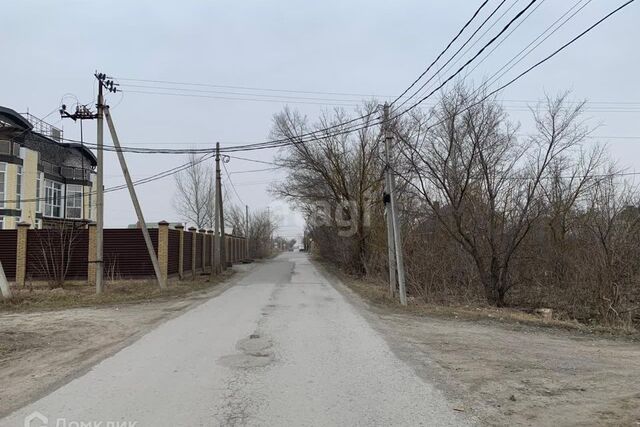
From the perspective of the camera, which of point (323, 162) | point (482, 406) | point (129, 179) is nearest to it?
point (482, 406)

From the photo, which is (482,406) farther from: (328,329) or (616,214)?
(616,214)

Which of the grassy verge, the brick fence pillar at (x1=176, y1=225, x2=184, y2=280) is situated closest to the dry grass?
the brick fence pillar at (x1=176, y1=225, x2=184, y2=280)

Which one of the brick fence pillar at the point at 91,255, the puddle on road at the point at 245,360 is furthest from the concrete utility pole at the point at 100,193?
the puddle on road at the point at 245,360

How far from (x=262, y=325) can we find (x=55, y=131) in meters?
42.6

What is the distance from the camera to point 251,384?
6.54 m

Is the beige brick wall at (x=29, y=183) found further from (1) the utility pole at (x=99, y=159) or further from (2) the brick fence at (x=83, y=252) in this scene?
(1) the utility pole at (x=99, y=159)

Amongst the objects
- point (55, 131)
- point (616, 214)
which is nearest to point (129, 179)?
point (616, 214)

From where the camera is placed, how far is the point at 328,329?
11180 millimetres

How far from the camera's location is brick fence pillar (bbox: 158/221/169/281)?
22666mm

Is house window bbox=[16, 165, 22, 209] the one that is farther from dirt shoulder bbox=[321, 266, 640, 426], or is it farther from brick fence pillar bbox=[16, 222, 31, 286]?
dirt shoulder bbox=[321, 266, 640, 426]

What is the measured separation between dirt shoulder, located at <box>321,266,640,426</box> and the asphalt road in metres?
0.46

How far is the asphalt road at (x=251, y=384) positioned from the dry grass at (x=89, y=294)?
681 centimetres

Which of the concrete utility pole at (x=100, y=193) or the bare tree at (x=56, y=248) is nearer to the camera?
the concrete utility pole at (x=100, y=193)

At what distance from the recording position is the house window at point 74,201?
4791 cm
